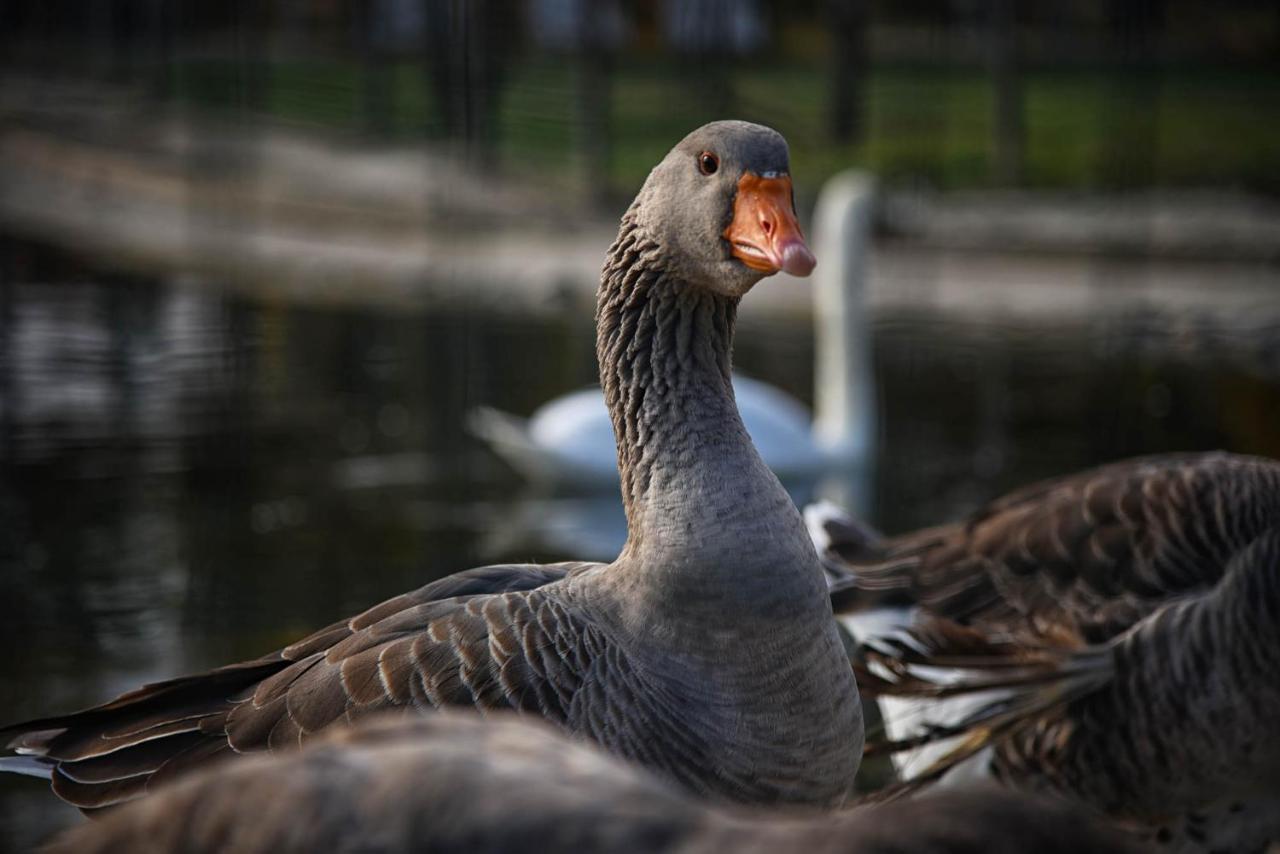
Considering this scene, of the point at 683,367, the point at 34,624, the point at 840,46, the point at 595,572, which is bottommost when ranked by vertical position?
the point at 34,624

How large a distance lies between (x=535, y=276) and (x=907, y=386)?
4.11 meters

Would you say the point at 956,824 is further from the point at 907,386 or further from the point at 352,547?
the point at 907,386

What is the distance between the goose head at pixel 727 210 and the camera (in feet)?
11.2

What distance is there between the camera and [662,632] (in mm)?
3348

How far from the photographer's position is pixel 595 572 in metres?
3.56

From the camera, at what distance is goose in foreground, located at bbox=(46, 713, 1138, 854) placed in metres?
1.94

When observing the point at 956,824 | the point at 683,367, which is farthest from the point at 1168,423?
the point at 956,824

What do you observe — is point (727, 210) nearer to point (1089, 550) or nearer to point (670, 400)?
point (670, 400)

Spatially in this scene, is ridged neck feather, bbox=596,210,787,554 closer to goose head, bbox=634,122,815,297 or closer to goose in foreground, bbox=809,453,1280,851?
goose head, bbox=634,122,815,297

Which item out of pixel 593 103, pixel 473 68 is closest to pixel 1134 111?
pixel 473 68

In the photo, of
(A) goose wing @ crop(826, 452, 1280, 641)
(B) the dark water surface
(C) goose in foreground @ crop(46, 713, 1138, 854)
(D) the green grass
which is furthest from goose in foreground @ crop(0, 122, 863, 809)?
(D) the green grass

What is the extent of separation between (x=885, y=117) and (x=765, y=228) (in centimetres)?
1730


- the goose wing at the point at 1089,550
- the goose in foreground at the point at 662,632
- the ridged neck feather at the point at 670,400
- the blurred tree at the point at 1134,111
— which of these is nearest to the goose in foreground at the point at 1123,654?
the goose wing at the point at 1089,550

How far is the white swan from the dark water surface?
0.32 metres
